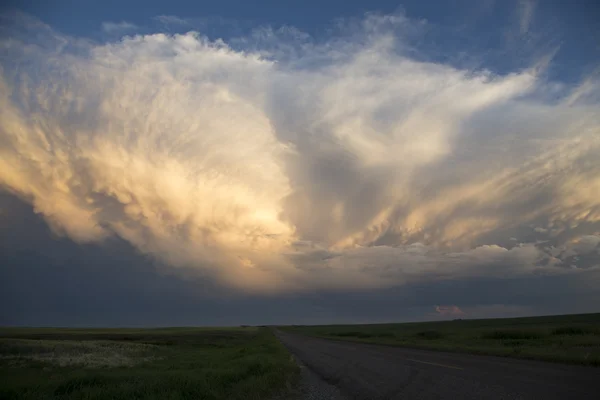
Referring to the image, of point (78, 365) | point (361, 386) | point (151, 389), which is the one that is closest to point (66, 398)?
point (151, 389)

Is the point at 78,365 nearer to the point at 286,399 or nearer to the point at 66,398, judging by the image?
the point at 66,398

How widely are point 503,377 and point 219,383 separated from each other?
33.6 feet

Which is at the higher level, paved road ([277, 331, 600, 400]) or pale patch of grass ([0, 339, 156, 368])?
paved road ([277, 331, 600, 400])

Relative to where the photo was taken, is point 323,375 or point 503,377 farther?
point 323,375

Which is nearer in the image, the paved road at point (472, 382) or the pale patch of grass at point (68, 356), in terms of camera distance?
the paved road at point (472, 382)

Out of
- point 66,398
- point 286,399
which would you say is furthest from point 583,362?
point 66,398

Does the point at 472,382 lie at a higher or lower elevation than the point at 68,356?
higher

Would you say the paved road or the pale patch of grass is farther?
→ the pale patch of grass

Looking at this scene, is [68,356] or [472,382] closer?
[472,382]

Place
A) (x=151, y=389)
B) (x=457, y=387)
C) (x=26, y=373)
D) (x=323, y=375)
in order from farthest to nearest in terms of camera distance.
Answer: (x=26, y=373) → (x=323, y=375) → (x=151, y=389) → (x=457, y=387)

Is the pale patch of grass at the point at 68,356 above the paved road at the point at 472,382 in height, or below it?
below

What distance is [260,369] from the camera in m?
18.7

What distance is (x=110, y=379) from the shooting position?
16703 millimetres

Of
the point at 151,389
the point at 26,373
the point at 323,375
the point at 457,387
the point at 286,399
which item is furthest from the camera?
the point at 26,373
